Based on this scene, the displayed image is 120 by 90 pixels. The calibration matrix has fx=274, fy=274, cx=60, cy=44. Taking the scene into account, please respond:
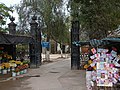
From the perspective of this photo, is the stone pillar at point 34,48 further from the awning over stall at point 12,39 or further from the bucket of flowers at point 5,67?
the bucket of flowers at point 5,67

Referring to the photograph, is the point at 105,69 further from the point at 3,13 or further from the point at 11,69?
the point at 3,13

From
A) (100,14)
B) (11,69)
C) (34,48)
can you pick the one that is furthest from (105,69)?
(34,48)

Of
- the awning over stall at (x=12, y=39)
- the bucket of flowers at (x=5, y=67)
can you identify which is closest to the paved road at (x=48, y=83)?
the bucket of flowers at (x=5, y=67)

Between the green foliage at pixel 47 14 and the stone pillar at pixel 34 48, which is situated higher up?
the green foliage at pixel 47 14

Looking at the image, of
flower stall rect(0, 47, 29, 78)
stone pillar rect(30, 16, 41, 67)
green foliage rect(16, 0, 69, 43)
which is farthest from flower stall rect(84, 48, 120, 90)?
green foliage rect(16, 0, 69, 43)

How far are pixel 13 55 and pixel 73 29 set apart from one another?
5.29 metres

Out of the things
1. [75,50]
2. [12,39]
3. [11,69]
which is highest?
[12,39]

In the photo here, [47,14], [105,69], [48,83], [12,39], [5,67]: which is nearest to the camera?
[105,69]

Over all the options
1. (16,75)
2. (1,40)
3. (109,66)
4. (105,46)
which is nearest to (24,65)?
(16,75)

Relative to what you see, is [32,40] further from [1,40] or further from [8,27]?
[1,40]

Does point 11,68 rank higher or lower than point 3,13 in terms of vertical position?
lower

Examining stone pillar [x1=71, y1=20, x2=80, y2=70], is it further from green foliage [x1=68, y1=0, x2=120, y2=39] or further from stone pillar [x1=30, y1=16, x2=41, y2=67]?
stone pillar [x1=30, y1=16, x2=41, y2=67]

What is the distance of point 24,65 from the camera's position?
19734mm

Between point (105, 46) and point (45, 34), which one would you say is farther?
point (45, 34)
